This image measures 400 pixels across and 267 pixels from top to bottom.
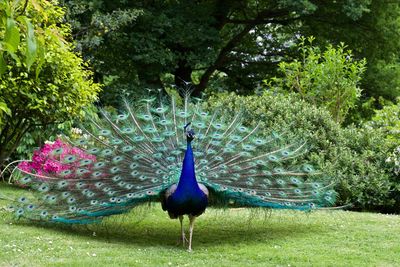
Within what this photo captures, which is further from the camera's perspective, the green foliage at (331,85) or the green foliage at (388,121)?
the green foliage at (331,85)

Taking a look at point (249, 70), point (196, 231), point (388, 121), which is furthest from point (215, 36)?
point (196, 231)

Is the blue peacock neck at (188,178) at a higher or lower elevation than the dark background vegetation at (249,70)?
lower

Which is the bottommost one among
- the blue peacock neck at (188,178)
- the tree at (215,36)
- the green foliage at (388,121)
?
the blue peacock neck at (188,178)

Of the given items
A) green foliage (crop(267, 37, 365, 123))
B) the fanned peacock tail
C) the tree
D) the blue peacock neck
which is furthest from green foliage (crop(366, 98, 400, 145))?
the blue peacock neck

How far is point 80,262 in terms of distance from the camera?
6.30 m

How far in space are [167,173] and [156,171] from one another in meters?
0.14

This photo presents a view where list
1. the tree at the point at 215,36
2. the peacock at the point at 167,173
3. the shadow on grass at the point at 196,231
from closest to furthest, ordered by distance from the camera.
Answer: the peacock at the point at 167,173, the shadow on grass at the point at 196,231, the tree at the point at 215,36

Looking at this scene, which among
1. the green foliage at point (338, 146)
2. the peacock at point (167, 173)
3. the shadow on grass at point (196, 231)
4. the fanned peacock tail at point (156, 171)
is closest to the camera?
the peacock at point (167, 173)

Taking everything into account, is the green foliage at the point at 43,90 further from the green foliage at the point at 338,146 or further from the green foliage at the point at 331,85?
the green foliage at the point at 331,85

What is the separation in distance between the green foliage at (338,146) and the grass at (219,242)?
1083mm

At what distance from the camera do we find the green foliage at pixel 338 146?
10586 millimetres

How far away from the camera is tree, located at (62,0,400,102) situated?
54.7 ft

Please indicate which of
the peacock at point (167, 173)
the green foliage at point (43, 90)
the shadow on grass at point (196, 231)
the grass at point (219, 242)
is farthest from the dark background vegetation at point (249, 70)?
the shadow on grass at point (196, 231)

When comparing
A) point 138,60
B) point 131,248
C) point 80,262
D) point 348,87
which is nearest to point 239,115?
point 131,248
